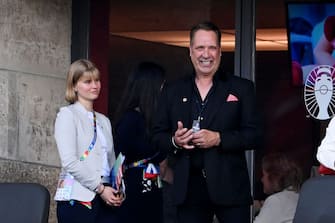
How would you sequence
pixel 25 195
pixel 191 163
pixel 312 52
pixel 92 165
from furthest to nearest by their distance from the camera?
pixel 312 52, pixel 92 165, pixel 191 163, pixel 25 195

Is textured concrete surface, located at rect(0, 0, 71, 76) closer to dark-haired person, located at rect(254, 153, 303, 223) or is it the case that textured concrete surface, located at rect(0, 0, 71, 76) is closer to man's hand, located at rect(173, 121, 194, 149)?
dark-haired person, located at rect(254, 153, 303, 223)

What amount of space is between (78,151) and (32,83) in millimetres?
1488

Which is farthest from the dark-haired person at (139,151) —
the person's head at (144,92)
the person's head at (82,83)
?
the person's head at (82,83)

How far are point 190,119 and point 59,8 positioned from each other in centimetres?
251

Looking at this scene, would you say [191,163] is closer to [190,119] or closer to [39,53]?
[190,119]

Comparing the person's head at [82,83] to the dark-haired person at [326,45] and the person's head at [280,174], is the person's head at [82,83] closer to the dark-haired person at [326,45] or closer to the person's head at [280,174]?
the person's head at [280,174]

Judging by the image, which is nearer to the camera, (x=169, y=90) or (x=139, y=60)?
(x=169, y=90)

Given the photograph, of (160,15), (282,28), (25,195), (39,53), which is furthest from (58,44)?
(25,195)

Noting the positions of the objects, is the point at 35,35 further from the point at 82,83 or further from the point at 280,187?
the point at 280,187

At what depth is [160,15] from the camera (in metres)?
8.23

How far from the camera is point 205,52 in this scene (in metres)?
6.17

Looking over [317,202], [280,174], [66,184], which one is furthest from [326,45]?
[317,202]

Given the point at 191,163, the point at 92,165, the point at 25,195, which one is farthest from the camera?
the point at 92,165

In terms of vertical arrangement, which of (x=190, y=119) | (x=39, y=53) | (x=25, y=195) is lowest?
(x=25, y=195)
